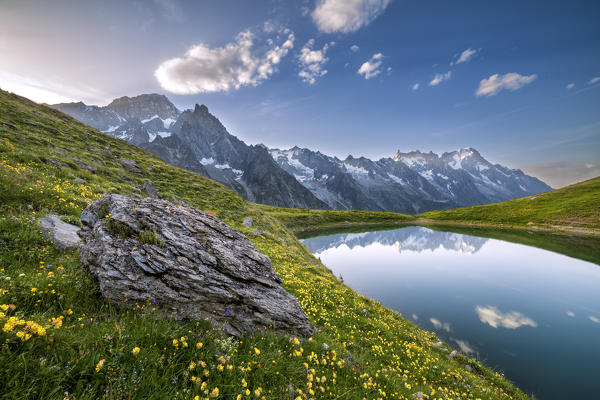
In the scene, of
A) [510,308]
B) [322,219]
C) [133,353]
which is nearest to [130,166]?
[133,353]

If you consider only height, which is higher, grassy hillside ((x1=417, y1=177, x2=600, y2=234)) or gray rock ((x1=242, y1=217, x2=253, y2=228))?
grassy hillside ((x1=417, y1=177, x2=600, y2=234))

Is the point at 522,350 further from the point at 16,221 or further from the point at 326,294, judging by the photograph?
the point at 16,221

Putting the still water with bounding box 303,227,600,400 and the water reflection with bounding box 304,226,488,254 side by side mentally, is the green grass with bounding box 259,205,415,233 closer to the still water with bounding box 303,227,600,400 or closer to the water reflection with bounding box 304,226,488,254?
the water reflection with bounding box 304,226,488,254

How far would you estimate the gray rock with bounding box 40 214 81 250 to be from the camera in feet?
22.4

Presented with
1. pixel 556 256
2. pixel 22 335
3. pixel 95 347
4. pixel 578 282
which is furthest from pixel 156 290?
pixel 556 256

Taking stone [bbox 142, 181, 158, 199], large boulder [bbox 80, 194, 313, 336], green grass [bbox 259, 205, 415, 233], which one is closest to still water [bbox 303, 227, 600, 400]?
large boulder [bbox 80, 194, 313, 336]

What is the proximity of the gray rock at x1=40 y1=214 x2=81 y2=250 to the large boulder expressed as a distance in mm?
439

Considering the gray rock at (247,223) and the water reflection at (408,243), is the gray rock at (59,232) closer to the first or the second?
the gray rock at (247,223)

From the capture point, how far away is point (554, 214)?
91.0 meters

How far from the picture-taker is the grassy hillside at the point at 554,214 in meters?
79.2

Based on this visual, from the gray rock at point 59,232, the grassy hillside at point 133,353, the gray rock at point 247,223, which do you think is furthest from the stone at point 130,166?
the gray rock at point 59,232

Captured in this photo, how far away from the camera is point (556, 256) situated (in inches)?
1655

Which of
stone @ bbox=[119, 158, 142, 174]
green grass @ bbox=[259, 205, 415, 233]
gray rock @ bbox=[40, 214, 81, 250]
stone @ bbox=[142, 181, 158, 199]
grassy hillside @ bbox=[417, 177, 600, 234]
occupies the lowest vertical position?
green grass @ bbox=[259, 205, 415, 233]

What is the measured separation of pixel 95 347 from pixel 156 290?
1.99m
